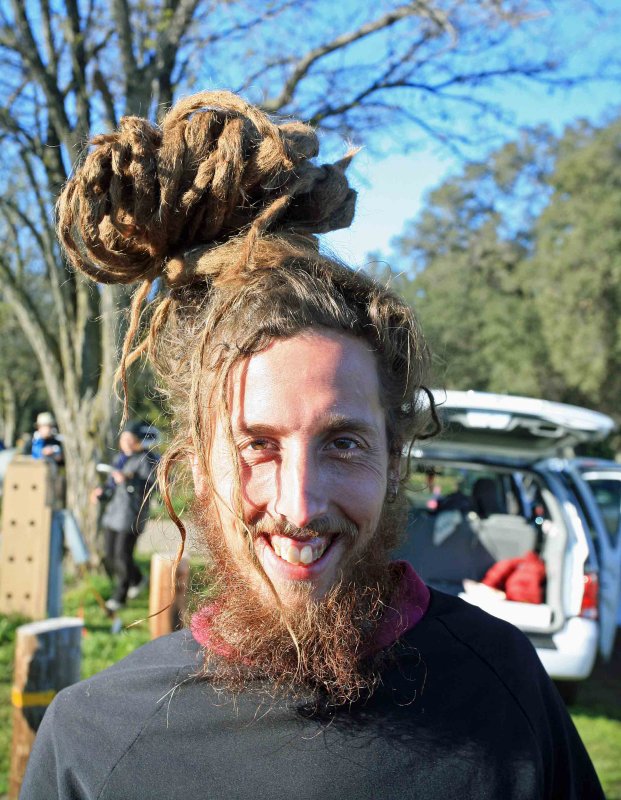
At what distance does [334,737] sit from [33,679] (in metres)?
2.20

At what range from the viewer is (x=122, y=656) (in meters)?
6.26

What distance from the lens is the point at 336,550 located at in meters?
1.39

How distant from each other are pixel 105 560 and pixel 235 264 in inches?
323

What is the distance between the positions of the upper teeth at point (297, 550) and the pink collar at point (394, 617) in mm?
222

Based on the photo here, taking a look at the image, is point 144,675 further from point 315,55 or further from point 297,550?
point 315,55

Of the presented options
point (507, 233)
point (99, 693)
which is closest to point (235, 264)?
point (99, 693)

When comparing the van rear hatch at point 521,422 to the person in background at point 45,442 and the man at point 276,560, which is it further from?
the person in background at point 45,442

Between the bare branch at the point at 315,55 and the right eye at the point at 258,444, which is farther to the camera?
the bare branch at the point at 315,55

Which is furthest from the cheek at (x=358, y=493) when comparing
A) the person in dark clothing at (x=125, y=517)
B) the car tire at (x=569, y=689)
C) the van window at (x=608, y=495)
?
the van window at (x=608, y=495)

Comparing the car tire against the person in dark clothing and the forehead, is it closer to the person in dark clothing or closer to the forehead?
the person in dark clothing

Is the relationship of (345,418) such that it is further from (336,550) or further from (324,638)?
(324,638)

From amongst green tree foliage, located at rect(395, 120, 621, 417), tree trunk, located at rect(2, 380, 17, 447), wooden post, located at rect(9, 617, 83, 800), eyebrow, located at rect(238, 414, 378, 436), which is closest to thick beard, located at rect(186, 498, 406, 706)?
eyebrow, located at rect(238, 414, 378, 436)

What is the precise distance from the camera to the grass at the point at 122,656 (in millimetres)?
5051

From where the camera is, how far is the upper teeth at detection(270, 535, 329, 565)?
4.41 feet
